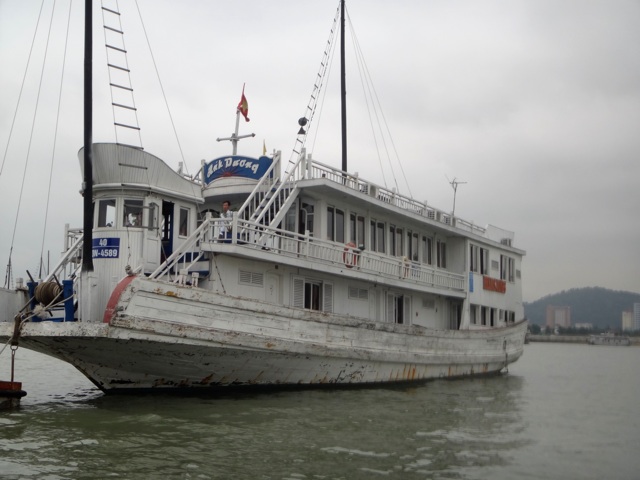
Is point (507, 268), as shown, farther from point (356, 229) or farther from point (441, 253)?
point (356, 229)

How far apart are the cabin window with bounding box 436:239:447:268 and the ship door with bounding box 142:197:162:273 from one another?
11.1m

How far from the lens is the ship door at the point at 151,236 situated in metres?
13.1

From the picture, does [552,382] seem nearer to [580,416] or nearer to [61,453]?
[580,416]

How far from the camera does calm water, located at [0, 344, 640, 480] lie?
7918mm

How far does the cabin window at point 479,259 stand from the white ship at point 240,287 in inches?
67.9

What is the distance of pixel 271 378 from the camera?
13664mm

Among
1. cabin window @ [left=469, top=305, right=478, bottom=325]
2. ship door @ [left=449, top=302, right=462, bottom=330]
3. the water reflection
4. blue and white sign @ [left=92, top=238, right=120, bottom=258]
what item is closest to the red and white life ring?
the water reflection

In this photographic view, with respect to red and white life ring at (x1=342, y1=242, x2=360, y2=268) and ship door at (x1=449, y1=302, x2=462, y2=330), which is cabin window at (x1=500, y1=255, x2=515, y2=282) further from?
red and white life ring at (x1=342, y1=242, x2=360, y2=268)

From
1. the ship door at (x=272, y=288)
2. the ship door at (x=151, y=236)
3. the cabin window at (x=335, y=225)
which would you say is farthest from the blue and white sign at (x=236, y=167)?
the ship door at (x=151, y=236)

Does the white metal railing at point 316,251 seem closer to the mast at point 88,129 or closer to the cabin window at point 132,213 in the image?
the cabin window at point 132,213

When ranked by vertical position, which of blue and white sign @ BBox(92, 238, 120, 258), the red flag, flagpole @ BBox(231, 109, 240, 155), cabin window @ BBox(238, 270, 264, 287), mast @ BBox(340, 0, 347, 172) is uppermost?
mast @ BBox(340, 0, 347, 172)

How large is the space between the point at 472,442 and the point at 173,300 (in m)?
5.42

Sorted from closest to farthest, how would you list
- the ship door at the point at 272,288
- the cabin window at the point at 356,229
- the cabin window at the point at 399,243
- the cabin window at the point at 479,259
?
the ship door at the point at 272,288 < the cabin window at the point at 356,229 < the cabin window at the point at 399,243 < the cabin window at the point at 479,259

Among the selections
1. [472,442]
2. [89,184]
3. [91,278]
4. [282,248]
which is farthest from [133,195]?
[472,442]
